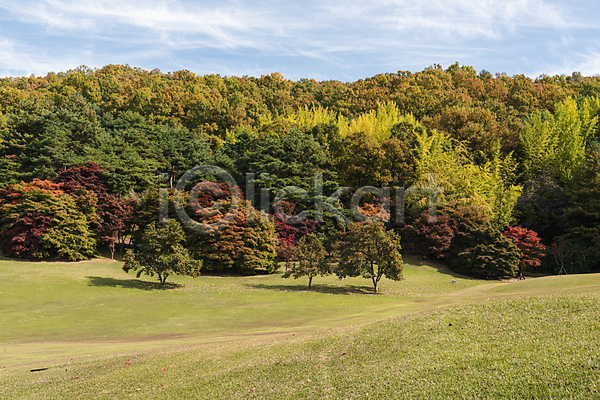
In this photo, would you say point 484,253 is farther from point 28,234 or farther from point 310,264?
point 28,234

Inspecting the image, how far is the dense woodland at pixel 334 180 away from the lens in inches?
1406

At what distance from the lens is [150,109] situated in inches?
2894

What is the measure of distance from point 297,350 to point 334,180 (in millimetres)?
38337

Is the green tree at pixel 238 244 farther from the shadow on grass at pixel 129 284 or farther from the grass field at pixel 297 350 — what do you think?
the grass field at pixel 297 350

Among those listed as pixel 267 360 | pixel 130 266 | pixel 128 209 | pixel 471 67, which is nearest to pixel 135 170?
pixel 128 209

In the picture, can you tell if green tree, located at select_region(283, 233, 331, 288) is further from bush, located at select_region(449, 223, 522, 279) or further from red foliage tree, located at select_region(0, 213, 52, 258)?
red foliage tree, located at select_region(0, 213, 52, 258)

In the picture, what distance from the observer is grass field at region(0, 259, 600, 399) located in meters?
7.61

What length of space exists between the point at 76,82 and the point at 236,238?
210 feet

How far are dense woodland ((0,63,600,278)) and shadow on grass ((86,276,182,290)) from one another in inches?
97.7

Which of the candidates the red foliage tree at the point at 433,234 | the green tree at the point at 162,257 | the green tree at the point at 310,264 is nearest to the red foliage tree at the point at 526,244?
the red foliage tree at the point at 433,234

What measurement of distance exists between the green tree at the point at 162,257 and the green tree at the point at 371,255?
10.6 m

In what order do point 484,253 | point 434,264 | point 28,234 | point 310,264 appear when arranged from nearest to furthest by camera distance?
point 310,264
point 28,234
point 484,253
point 434,264

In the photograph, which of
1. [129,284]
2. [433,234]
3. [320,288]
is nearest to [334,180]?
[433,234]

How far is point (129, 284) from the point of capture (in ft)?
92.1
